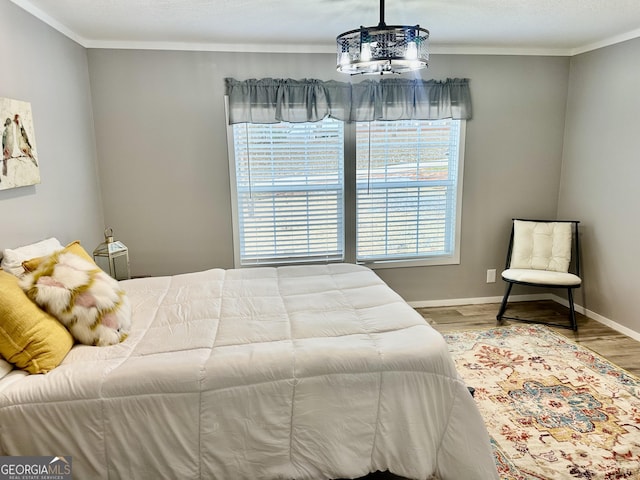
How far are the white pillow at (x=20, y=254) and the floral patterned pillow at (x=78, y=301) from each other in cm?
21

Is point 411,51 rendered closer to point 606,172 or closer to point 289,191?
point 289,191

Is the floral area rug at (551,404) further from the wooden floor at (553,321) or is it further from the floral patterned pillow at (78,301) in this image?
the floral patterned pillow at (78,301)

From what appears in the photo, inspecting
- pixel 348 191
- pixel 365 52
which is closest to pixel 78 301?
pixel 365 52

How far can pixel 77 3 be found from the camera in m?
2.65

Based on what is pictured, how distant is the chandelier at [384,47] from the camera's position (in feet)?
6.49

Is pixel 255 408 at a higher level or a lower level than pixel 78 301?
lower

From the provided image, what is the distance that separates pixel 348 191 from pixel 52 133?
2286 millimetres

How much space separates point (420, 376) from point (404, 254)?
2408mm

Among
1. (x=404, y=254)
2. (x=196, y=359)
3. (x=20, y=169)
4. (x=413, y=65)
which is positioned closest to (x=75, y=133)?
(x=20, y=169)

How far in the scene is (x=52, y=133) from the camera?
2.98 m

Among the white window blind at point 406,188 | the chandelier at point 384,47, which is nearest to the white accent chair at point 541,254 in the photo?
the white window blind at point 406,188

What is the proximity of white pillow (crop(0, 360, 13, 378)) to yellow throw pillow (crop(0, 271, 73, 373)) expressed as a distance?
2 cm

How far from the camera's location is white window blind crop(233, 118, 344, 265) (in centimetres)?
387

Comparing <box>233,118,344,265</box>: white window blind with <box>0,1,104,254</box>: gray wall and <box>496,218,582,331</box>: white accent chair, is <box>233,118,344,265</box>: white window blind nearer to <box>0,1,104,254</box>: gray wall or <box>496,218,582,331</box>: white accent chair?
<box>0,1,104,254</box>: gray wall
